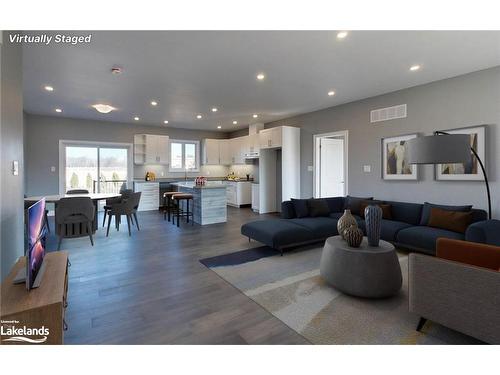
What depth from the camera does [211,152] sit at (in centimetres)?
914

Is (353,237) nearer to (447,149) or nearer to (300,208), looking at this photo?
(447,149)

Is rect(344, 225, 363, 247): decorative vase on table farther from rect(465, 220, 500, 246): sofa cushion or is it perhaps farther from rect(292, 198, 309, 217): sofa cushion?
rect(292, 198, 309, 217): sofa cushion

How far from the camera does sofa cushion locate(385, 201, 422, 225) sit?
4135mm

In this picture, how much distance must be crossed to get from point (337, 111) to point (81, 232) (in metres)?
5.70

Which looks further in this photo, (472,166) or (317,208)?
(317,208)

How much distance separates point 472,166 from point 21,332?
535 centimetres

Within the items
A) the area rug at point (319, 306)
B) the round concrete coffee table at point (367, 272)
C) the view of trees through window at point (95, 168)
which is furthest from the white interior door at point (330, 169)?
Result: the view of trees through window at point (95, 168)

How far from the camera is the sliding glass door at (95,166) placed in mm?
7324

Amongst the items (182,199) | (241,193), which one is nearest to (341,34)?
(182,199)

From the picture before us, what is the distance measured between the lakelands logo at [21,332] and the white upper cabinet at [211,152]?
792 cm

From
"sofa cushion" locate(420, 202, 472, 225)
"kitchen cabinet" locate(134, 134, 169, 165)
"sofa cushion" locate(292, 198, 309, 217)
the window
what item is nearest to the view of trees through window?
"kitchen cabinet" locate(134, 134, 169, 165)

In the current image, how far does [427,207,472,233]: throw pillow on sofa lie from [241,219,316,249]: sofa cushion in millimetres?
1764
